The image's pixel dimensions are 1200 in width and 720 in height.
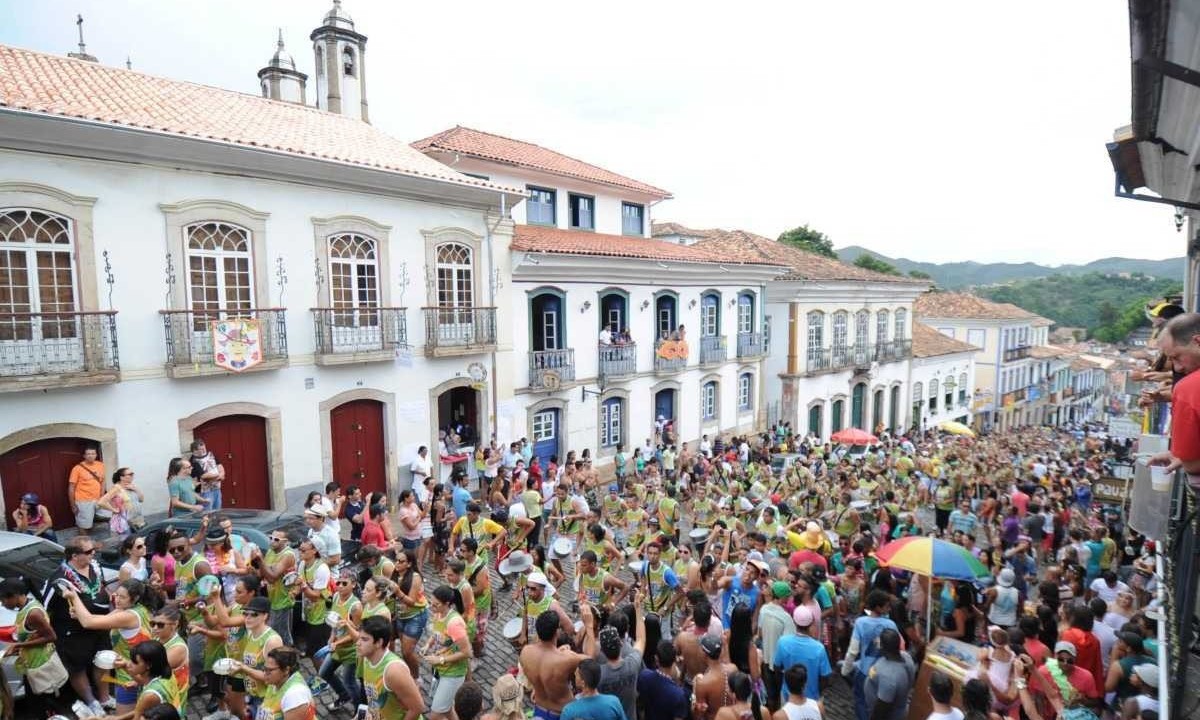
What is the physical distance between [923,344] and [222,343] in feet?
118

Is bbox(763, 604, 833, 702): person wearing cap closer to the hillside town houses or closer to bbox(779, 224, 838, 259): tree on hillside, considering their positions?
the hillside town houses

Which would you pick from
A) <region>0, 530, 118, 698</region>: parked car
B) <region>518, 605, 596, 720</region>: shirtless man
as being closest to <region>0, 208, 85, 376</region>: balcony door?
<region>0, 530, 118, 698</region>: parked car

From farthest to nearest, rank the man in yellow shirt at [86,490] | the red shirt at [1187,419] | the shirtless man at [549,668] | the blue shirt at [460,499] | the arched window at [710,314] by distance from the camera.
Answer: the arched window at [710,314] < the blue shirt at [460,499] < the man in yellow shirt at [86,490] < the shirtless man at [549,668] < the red shirt at [1187,419]

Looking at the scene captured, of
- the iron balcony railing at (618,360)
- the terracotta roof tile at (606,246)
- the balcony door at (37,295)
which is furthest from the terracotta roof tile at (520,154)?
the balcony door at (37,295)

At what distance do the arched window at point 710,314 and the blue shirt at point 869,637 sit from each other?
17116 millimetres

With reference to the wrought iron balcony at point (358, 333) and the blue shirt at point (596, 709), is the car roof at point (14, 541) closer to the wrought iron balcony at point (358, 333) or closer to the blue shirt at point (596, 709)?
the wrought iron balcony at point (358, 333)

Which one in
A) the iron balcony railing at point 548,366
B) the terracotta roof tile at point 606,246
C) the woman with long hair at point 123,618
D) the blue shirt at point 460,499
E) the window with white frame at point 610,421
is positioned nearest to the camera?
the woman with long hair at point 123,618

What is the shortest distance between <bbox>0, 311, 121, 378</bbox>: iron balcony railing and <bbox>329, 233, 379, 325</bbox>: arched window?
4029 mm

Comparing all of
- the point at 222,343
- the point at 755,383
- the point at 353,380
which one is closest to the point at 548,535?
the point at 353,380

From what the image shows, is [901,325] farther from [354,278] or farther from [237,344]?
[237,344]

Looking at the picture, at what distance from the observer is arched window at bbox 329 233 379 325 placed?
46.3 feet

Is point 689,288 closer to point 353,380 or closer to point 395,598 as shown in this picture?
point 353,380

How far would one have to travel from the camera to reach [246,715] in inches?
246

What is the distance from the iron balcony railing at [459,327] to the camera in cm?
1545
